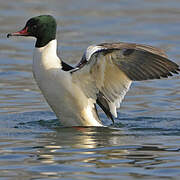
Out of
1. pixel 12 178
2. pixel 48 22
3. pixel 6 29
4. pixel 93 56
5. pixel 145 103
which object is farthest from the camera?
pixel 6 29

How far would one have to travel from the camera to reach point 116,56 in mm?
10391

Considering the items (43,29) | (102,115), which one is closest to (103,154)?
(43,29)

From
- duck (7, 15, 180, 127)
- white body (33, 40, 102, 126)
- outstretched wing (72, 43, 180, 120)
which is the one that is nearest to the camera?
outstretched wing (72, 43, 180, 120)

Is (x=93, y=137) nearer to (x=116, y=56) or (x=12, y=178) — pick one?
(x=116, y=56)

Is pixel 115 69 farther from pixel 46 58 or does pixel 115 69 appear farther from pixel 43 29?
pixel 43 29

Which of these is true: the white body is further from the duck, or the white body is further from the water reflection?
the water reflection

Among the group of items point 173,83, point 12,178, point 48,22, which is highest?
point 48,22

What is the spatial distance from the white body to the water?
0.23m

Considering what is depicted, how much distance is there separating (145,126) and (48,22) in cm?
193

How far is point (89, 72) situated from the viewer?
10.5m

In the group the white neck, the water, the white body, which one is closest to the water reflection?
the water

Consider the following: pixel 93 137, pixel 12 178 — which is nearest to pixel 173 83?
pixel 93 137

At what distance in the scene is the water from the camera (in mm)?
8539

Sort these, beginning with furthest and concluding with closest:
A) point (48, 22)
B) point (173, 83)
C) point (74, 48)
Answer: point (74, 48) → point (173, 83) → point (48, 22)
